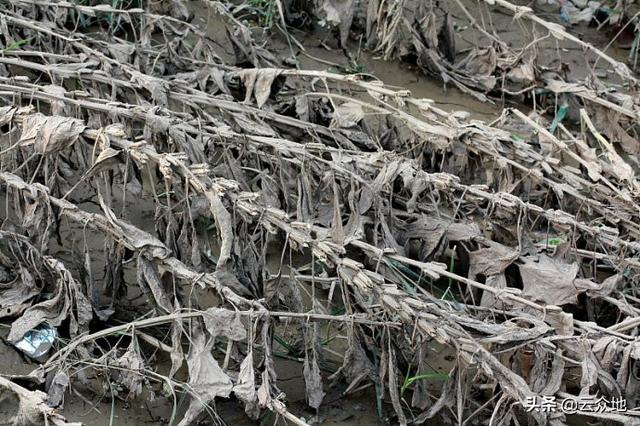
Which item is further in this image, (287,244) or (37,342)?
(287,244)

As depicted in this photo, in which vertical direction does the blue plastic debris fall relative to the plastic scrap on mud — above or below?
below

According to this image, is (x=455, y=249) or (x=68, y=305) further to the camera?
(x=455, y=249)

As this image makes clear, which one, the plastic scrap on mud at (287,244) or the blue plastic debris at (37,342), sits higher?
the plastic scrap on mud at (287,244)

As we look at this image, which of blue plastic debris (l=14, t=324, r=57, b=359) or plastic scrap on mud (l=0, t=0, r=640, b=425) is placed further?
blue plastic debris (l=14, t=324, r=57, b=359)

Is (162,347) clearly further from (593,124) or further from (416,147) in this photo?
(593,124)

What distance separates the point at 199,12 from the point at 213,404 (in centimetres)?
231

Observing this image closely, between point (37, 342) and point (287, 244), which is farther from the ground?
point (287, 244)

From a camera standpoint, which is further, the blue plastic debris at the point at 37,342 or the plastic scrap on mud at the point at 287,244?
the blue plastic debris at the point at 37,342

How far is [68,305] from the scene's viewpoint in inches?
109

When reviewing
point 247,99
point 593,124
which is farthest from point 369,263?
point 593,124

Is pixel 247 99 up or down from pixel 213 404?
up

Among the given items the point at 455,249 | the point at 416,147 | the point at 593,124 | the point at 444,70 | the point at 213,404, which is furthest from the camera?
the point at 444,70

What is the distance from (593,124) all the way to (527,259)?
102cm

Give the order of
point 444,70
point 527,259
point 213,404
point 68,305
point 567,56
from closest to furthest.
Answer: point 213,404 → point 68,305 → point 527,259 → point 444,70 → point 567,56
